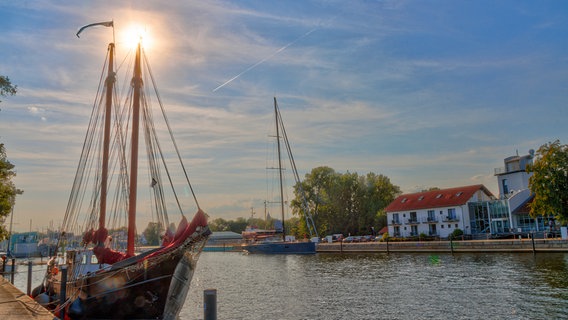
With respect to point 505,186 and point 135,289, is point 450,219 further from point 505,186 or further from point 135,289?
point 135,289

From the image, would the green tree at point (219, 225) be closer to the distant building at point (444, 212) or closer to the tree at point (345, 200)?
the tree at point (345, 200)

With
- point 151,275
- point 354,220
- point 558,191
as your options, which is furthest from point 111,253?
point 354,220

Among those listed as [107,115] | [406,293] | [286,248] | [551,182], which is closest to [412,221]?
[286,248]

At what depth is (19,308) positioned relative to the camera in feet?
45.4

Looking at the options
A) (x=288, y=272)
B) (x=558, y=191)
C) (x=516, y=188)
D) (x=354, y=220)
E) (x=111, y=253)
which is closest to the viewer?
(x=111, y=253)

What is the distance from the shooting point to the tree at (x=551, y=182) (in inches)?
1720

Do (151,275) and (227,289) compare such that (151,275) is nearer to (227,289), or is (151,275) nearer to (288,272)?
(227,289)

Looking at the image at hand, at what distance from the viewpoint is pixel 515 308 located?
1958 centimetres

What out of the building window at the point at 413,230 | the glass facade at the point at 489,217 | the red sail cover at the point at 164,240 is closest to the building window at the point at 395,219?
the building window at the point at 413,230

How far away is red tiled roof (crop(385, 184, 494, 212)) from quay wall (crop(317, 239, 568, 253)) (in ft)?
49.3

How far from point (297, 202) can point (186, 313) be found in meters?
80.1

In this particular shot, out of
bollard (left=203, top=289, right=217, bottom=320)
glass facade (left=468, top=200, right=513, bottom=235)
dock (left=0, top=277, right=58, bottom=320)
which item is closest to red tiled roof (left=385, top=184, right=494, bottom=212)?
glass facade (left=468, top=200, right=513, bottom=235)

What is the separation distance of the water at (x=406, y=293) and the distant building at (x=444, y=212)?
1168 inches

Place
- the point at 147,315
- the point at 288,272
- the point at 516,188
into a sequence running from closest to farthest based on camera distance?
the point at 147,315 < the point at 288,272 < the point at 516,188
